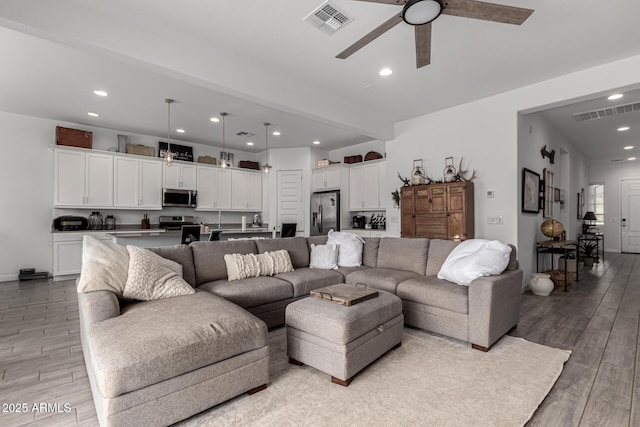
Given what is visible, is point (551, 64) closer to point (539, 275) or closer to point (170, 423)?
point (539, 275)

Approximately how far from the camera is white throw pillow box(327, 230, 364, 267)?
388 cm

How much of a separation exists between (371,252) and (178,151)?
16.8 feet

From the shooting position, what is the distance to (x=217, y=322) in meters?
1.82

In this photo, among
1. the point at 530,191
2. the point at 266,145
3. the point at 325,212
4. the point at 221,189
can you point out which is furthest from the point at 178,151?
the point at 530,191

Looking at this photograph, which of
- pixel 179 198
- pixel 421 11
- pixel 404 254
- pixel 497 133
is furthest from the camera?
pixel 179 198

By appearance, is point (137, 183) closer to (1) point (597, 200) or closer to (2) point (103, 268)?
(2) point (103, 268)

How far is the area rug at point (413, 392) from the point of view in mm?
1662

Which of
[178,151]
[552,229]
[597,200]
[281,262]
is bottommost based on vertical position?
[281,262]

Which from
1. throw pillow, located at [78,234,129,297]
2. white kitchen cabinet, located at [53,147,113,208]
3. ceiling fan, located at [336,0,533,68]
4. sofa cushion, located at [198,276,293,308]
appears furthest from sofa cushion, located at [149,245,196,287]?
white kitchen cabinet, located at [53,147,113,208]

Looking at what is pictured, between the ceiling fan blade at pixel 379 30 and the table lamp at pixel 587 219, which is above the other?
the ceiling fan blade at pixel 379 30

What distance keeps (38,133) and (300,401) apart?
6.53 metres

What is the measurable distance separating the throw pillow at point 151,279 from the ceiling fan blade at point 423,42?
2849 millimetres

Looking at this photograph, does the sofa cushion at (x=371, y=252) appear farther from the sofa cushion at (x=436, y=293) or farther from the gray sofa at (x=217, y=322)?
the sofa cushion at (x=436, y=293)

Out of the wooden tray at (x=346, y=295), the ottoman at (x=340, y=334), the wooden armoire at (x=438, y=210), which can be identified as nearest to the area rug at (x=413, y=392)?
the ottoman at (x=340, y=334)
